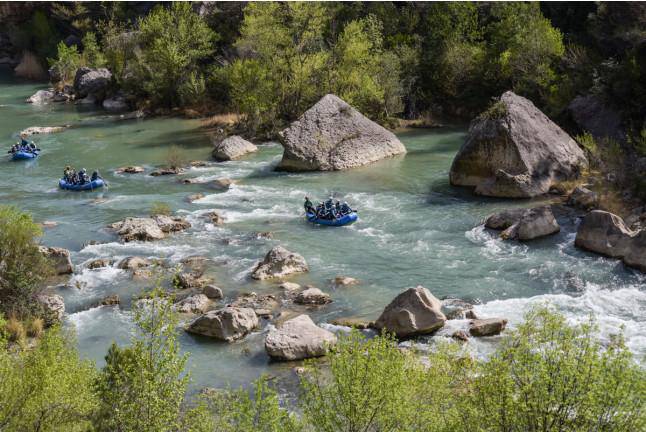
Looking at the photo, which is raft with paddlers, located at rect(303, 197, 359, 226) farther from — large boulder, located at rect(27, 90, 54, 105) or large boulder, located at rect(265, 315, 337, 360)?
large boulder, located at rect(27, 90, 54, 105)

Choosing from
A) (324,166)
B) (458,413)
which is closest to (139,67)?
(324,166)

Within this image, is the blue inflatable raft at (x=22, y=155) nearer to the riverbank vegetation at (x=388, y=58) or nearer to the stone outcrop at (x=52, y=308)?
the riverbank vegetation at (x=388, y=58)

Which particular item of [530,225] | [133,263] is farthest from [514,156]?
[133,263]

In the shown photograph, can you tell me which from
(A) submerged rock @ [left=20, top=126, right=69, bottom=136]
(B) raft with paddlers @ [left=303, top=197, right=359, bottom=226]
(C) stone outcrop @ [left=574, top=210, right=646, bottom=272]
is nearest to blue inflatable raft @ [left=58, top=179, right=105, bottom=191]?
(B) raft with paddlers @ [left=303, top=197, right=359, bottom=226]

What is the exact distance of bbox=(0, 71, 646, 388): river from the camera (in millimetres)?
24125

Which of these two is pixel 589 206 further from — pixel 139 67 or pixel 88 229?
pixel 139 67

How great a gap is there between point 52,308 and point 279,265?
8.55m

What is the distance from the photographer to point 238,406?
1221 cm

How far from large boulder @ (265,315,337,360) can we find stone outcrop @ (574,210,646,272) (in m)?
12.7

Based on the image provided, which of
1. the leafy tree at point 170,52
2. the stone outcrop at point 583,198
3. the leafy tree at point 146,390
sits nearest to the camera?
the leafy tree at point 146,390

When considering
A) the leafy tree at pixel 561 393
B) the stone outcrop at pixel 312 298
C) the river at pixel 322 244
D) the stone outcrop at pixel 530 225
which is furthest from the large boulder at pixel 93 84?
the leafy tree at pixel 561 393

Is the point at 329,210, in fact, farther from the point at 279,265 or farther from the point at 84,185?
the point at 84,185

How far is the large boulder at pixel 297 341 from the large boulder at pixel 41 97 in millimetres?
56537

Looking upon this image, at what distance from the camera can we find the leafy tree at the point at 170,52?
63000mm
